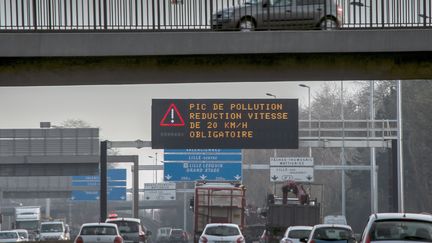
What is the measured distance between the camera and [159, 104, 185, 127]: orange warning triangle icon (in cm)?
5512

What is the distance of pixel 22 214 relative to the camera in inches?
3196

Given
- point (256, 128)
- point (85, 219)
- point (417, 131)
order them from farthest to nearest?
1. point (85, 219)
2. point (417, 131)
3. point (256, 128)

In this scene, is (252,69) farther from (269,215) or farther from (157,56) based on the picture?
(269,215)

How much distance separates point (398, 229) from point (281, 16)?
7100 millimetres

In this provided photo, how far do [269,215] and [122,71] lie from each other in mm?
27894

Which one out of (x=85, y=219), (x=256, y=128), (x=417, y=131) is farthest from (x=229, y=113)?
(x=85, y=219)

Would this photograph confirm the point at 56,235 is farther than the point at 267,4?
Yes

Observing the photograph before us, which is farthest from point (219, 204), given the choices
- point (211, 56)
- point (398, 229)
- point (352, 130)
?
point (398, 229)

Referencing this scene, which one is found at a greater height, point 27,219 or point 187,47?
point 187,47

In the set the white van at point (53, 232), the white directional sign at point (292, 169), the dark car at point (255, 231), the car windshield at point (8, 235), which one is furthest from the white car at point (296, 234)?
the white directional sign at point (292, 169)

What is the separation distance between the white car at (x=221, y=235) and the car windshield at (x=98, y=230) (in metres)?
2.64

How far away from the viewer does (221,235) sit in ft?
125

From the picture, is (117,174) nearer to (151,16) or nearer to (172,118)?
(172,118)

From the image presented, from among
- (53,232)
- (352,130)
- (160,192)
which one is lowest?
(53,232)
